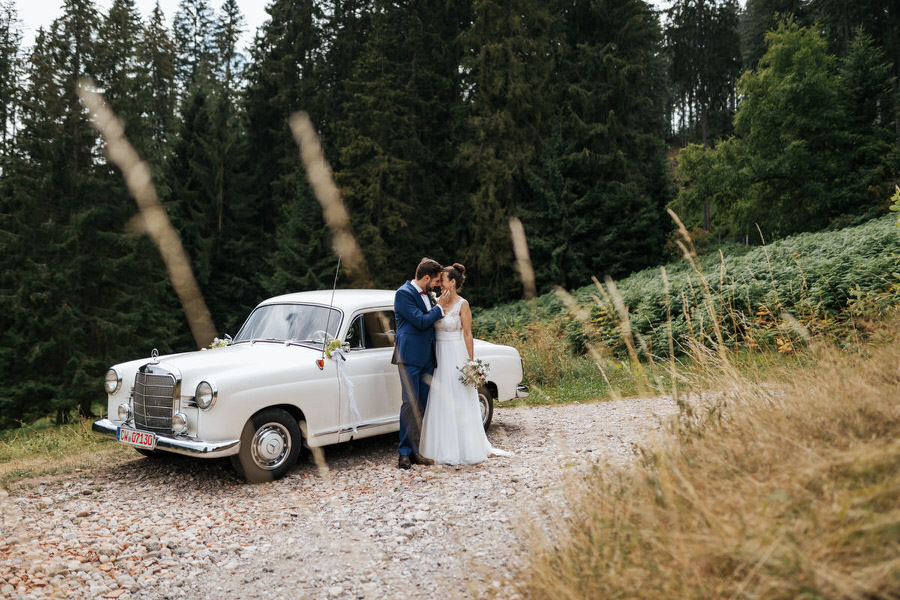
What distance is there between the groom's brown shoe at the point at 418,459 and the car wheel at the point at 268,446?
1230 mm

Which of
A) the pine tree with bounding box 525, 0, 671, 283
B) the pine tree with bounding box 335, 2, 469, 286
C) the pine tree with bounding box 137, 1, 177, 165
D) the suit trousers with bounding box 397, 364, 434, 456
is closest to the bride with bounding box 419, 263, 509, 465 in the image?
the suit trousers with bounding box 397, 364, 434, 456

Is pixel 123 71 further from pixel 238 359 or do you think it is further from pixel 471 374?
pixel 471 374

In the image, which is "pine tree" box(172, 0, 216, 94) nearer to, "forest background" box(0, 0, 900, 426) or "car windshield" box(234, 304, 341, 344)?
"forest background" box(0, 0, 900, 426)

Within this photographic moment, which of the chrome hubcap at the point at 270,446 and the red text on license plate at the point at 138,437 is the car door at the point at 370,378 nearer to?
the chrome hubcap at the point at 270,446

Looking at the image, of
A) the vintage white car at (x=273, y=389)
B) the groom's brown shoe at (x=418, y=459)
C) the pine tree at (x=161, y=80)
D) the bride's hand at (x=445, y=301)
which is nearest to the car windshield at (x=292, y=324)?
the vintage white car at (x=273, y=389)

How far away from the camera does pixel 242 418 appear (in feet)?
18.8

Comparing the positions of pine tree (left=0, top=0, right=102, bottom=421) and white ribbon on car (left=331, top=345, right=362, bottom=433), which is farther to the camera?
pine tree (left=0, top=0, right=102, bottom=421)

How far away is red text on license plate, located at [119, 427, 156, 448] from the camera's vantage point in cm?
578

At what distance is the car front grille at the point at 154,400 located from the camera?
230 inches

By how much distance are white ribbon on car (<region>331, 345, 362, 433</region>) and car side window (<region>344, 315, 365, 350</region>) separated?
0.79 feet

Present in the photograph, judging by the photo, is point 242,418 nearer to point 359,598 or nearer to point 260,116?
point 359,598

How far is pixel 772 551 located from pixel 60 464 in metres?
7.55

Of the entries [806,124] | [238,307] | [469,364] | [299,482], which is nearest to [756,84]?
[806,124]

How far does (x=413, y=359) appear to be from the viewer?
6461mm
